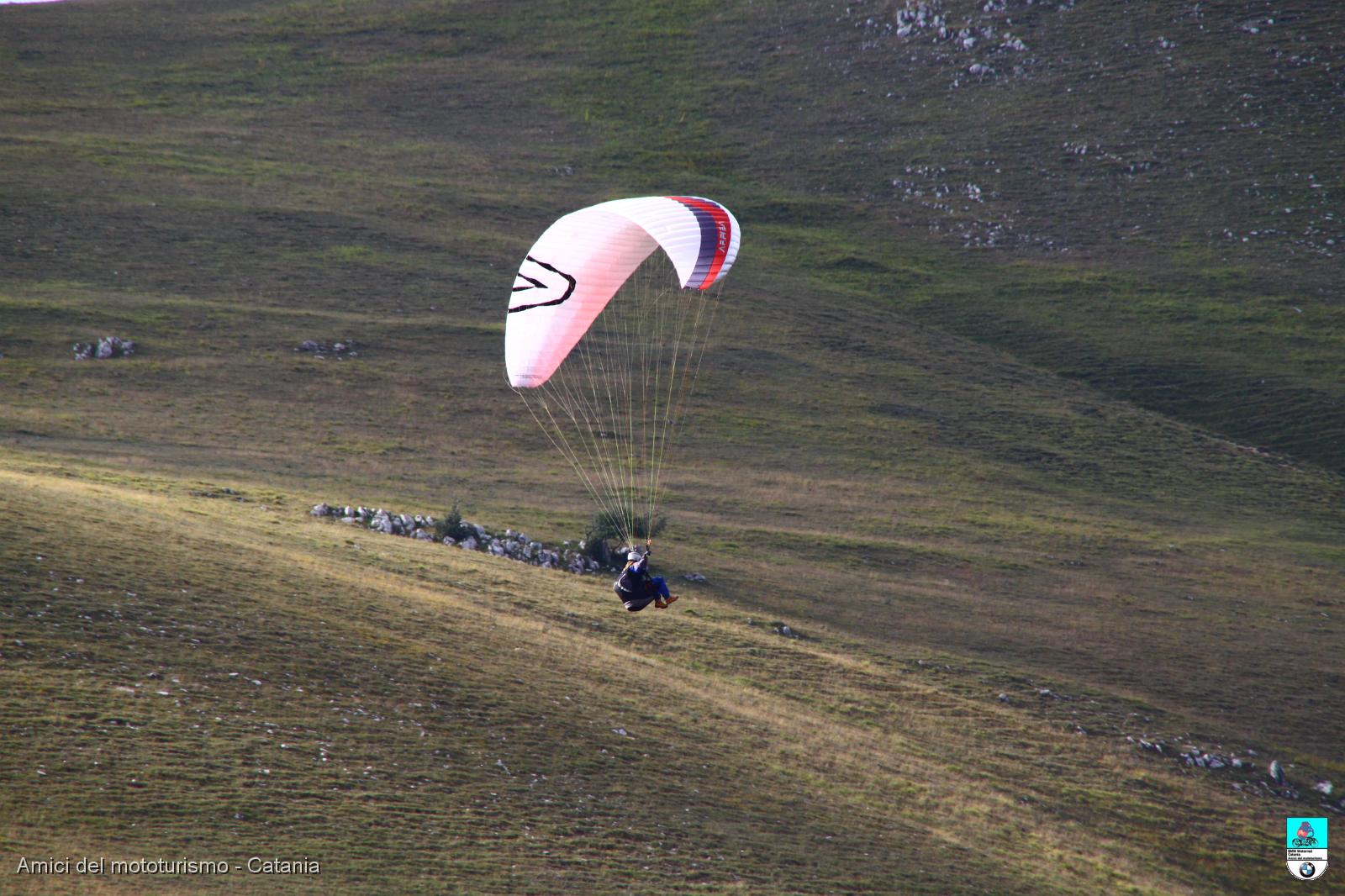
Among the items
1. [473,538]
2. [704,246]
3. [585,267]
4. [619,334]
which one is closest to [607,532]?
[473,538]

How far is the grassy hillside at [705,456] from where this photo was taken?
18.1 meters

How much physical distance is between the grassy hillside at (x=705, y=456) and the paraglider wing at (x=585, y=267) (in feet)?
20.5

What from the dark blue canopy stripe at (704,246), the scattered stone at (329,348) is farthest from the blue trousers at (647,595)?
the scattered stone at (329,348)

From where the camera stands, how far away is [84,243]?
5056 centimetres

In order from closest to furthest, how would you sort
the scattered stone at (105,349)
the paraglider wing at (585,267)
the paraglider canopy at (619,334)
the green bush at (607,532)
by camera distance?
the paraglider wing at (585,267)
the paraglider canopy at (619,334)
the green bush at (607,532)
the scattered stone at (105,349)

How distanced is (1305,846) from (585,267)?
57.6 ft

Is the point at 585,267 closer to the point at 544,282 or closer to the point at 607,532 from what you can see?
the point at 544,282

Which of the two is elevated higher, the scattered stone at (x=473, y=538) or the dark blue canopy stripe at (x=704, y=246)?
the dark blue canopy stripe at (x=704, y=246)

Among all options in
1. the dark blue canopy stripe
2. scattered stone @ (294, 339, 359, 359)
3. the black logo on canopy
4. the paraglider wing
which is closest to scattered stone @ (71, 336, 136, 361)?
scattered stone @ (294, 339, 359, 359)

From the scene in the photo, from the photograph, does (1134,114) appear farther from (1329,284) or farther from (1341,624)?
(1341,624)

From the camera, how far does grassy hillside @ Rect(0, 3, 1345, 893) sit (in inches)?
Answer: 714

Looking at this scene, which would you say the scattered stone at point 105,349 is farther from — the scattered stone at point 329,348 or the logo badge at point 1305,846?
the logo badge at point 1305,846

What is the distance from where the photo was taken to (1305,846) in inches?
885

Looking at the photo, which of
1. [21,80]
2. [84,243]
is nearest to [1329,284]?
[84,243]
